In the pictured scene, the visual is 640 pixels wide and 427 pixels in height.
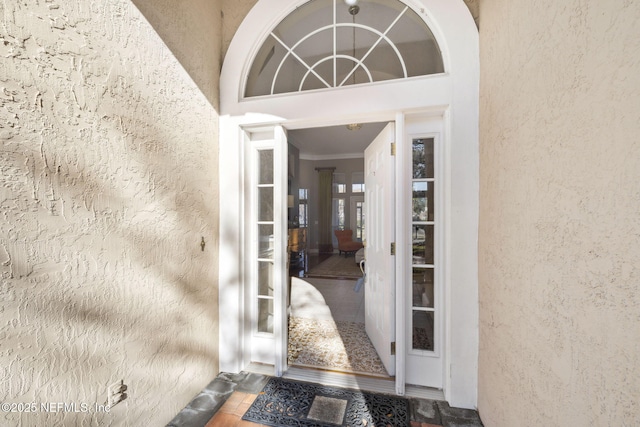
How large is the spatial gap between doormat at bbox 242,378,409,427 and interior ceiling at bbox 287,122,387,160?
502 centimetres

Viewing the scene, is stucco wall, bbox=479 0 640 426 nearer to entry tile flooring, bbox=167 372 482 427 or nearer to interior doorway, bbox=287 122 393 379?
entry tile flooring, bbox=167 372 482 427

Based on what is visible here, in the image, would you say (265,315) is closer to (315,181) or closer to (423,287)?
(423,287)

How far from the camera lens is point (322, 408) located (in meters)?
1.83

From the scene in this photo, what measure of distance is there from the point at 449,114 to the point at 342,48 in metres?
1.07

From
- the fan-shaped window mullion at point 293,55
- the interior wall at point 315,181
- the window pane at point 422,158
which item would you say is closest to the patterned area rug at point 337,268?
the interior wall at point 315,181

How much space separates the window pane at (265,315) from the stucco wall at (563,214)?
5.95 feet

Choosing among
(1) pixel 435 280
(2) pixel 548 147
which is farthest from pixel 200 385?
(2) pixel 548 147

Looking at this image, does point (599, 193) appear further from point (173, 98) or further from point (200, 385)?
point (200, 385)

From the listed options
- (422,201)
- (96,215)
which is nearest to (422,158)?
(422,201)

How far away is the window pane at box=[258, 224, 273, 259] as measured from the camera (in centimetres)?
242

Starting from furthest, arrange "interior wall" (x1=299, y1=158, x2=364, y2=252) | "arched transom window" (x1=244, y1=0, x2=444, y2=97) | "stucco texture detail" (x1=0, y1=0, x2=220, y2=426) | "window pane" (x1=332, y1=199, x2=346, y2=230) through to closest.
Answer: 1. "window pane" (x1=332, y1=199, x2=346, y2=230)
2. "interior wall" (x1=299, y1=158, x2=364, y2=252)
3. "arched transom window" (x1=244, y1=0, x2=444, y2=97)
4. "stucco texture detail" (x1=0, y1=0, x2=220, y2=426)

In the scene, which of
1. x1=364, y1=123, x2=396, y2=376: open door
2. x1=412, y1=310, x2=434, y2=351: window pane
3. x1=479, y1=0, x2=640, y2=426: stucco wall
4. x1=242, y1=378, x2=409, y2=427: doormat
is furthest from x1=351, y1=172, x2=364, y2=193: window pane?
x1=242, y1=378, x2=409, y2=427: doormat

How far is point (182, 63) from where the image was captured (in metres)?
1.89

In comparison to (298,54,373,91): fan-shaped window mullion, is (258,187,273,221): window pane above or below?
below
